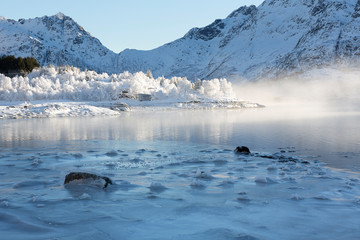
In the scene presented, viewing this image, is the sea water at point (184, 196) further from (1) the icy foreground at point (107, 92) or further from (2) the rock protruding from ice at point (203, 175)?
(1) the icy foreground at point (107, 92)

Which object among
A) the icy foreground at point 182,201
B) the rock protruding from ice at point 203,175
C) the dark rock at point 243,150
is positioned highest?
the dark rock at point 243,150

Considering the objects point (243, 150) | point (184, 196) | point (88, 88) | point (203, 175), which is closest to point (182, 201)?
point (184, 196)

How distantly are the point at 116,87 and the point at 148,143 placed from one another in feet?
397

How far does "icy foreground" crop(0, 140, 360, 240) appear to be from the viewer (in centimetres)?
909

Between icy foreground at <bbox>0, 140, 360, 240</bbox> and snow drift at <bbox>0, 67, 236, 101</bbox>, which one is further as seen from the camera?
snow drift at <bbox>0, 67, 236, 101</bbox>

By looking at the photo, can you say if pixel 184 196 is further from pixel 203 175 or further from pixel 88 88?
pixel 88 88

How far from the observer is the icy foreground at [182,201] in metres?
9.09

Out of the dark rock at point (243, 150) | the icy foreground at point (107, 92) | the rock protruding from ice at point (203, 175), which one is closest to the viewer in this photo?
the rock protruding from ice at point (203, 175)

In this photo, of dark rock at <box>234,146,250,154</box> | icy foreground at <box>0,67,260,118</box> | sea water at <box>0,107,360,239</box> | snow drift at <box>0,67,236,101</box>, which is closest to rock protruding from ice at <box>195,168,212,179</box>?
sea water at <box>0,107,360,239</box>

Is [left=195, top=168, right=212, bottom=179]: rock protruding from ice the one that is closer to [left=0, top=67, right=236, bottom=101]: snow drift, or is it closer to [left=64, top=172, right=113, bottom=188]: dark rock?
[left=64, top=172, right=113, bottom=188]: dark rock

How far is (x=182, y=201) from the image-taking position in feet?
38.2

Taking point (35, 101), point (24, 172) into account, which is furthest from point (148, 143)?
point (35, 101)

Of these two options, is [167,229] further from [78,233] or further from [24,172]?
[24,172]

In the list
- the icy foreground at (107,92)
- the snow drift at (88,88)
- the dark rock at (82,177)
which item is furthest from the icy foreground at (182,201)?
the snow drift at (88,88)
